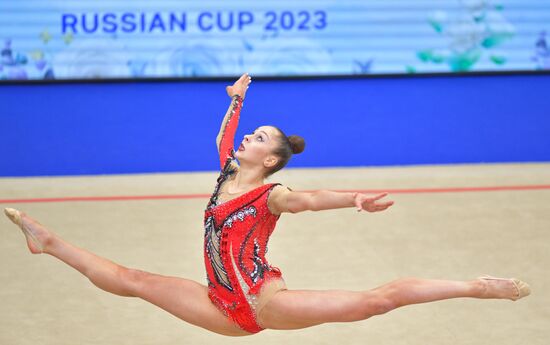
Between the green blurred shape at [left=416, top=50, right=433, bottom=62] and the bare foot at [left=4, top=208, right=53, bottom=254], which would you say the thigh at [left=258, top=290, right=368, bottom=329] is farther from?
the green blurred shape at [left=416, top=50, right=433, bottom=62]

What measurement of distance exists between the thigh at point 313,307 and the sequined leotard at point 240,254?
90mm

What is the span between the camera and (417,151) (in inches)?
277

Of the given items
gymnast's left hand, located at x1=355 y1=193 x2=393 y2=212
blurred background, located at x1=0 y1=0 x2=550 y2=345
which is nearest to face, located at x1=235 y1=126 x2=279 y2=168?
gymnast's left hand, located at x1=355 y1=193 x2=393 y2=212

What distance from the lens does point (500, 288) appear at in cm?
326

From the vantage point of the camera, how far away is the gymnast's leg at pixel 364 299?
3.19 meters

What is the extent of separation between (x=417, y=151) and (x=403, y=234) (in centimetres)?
166

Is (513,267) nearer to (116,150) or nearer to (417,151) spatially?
(417,151)

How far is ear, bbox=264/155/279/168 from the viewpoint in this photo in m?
3.51

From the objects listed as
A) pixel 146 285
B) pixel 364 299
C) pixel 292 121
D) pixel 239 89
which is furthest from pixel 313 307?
pixel 292 121

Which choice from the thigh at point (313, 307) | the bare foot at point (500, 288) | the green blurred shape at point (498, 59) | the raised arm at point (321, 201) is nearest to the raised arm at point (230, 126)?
the raised arm at point (321, 201)

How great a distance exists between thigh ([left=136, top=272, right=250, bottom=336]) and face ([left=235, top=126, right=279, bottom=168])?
52 cm

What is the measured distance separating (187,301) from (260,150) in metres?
0.63

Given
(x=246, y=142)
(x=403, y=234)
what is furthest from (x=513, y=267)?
(x=246, y=142)

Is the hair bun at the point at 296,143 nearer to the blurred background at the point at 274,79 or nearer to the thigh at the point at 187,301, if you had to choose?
the thigh at the point at 187,301
